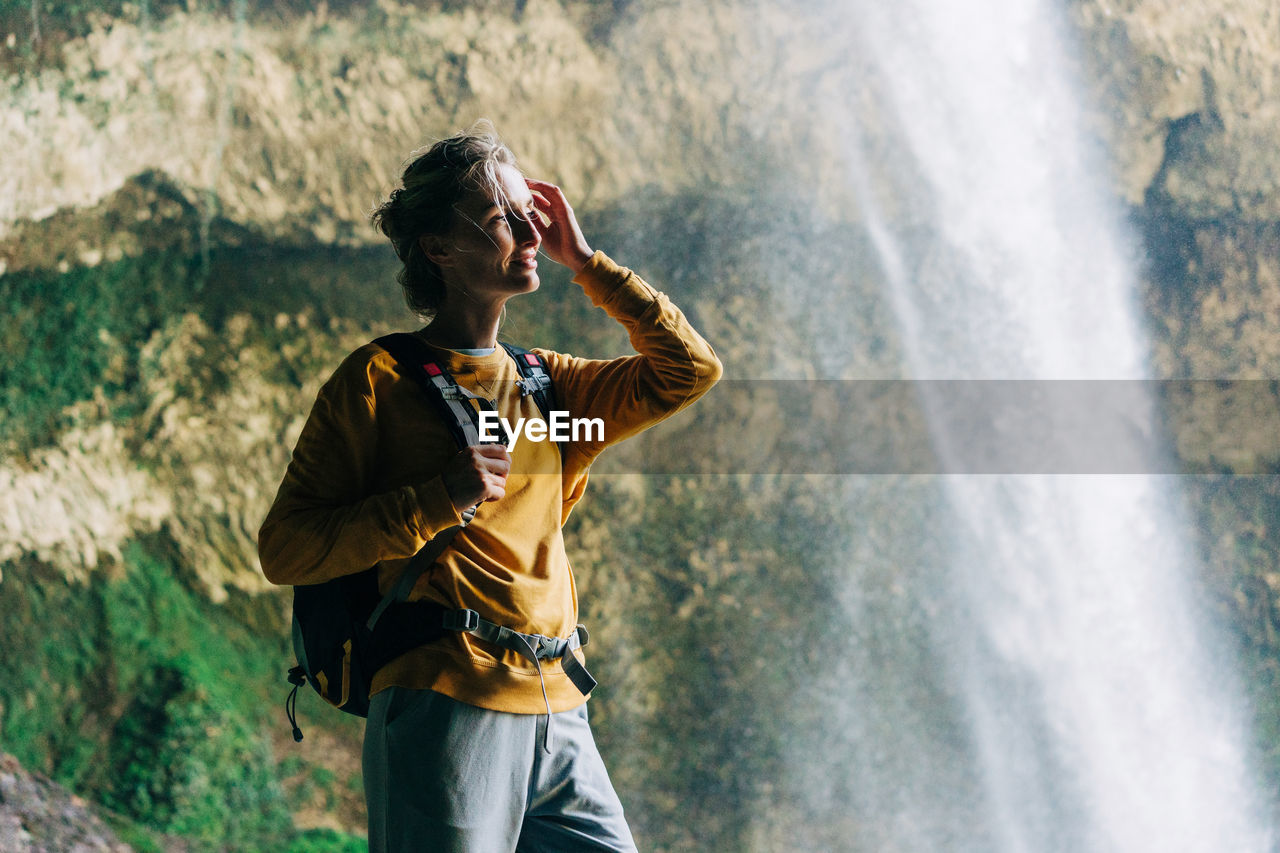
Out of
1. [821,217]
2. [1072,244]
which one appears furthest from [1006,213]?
[821,217]

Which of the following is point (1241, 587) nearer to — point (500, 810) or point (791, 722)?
point (791, 722)

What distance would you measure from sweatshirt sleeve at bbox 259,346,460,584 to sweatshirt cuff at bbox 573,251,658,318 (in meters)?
0.35

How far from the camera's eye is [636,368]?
1.80 m

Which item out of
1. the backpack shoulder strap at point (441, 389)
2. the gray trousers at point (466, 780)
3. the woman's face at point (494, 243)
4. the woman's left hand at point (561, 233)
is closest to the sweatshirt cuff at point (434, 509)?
the backpack shoulder strap at point (441, 389)

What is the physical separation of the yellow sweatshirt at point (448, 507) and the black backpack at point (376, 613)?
0.06 feet

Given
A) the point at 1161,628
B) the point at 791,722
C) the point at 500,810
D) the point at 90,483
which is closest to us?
the point at 500,810

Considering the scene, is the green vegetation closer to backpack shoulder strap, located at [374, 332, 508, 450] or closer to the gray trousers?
the gray trousers

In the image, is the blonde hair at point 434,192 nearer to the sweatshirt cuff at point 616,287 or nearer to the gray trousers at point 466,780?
the sweatshirt cuff at point 616,287

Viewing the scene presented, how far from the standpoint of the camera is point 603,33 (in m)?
4.81

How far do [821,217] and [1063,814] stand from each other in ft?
9.16

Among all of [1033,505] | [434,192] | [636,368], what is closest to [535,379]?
[636,368]

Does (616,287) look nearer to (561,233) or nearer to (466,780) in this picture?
(561,233)

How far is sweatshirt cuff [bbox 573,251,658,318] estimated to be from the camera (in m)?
1.74

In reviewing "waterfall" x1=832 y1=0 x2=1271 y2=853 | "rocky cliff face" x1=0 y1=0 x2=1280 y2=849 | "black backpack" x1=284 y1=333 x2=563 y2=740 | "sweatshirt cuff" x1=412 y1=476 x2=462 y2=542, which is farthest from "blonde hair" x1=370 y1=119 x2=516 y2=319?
"waterfall" x1=832 y1=0 x2=1271 y2=853
